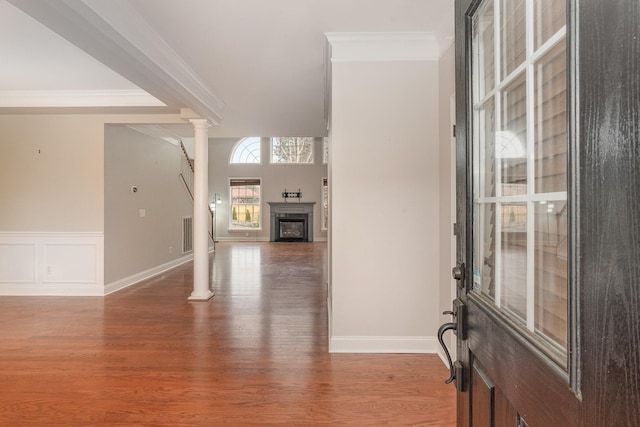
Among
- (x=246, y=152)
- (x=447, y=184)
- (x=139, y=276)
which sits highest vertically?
(x=246, y=152)

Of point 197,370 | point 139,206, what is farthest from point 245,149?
point 197,370

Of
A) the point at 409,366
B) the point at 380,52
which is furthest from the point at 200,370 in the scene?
the point at 380,52

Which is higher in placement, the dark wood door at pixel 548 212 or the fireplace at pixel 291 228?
the dark wood door at pixel 548 212

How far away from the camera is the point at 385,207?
2867 mm

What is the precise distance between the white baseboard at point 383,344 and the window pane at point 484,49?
2387 mm

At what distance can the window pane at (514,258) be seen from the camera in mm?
730

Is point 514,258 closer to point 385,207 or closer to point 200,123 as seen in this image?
point 385,207

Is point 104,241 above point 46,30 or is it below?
below

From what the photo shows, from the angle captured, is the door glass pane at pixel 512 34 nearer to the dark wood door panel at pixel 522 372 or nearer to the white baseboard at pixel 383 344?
the dark wood door panel at pixel 522 372

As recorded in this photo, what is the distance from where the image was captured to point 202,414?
6.70 feet

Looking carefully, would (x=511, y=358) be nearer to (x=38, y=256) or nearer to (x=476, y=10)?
(x=476, y=10)

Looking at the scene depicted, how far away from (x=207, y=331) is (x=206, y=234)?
156cm

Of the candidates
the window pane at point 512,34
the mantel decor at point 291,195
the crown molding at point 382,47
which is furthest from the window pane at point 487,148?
the mantel decor at point 291,195

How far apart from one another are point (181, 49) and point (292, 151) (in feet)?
30.9
